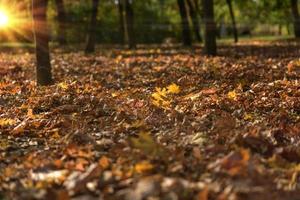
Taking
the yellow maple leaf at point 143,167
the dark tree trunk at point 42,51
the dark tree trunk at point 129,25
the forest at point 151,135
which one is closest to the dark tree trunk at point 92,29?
the dark tree trunk at point 129,25

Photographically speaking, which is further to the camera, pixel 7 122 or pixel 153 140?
pixel 7 122

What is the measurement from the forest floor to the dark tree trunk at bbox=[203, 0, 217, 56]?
7.11 metres

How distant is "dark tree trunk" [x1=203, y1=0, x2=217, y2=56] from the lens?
1917 cm

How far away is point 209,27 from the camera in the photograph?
64.8ft

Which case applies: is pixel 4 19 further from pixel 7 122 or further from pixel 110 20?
pixel 7 122

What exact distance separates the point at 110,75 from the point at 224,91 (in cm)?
487

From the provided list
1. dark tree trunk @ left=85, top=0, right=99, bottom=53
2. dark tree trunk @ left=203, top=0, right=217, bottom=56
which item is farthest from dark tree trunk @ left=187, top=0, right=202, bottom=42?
dark tree trunk @ left=203, top=0, right=217, bottom=56

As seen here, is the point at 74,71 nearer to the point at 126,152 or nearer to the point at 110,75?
the point at 110,75

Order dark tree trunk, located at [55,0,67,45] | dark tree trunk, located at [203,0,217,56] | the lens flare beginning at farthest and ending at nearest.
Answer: the lens flare < dark tree trunk, located at [55,0,67,45] < dark tree trunk, located at [203,0,217,56]

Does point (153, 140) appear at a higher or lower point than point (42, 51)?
lower

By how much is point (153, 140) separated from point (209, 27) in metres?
14.7

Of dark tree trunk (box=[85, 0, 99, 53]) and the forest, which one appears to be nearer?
the forest

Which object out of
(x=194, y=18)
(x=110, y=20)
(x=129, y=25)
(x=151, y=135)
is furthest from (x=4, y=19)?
(x=151, y=135)

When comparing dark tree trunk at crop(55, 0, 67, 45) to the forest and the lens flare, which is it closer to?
the lens flare
